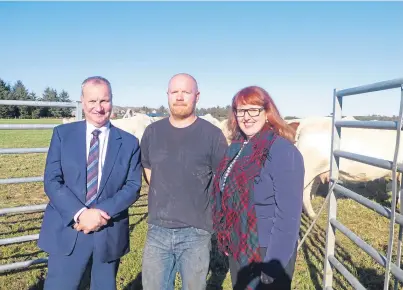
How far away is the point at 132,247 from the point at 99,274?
8.12 feet

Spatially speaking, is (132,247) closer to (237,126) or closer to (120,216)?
(120,216)

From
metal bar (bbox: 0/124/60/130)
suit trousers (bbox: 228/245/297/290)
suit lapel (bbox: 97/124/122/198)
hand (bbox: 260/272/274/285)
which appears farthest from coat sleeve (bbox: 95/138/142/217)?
metal bar (bbox: 0/124/60/130)

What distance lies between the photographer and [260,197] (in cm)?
224

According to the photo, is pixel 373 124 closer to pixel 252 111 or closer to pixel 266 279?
pixel 252 111

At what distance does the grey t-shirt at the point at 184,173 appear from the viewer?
2725 mm

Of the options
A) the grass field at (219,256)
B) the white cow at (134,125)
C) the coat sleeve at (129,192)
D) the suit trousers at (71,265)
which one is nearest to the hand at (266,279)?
the coat sleeve at (129,192)

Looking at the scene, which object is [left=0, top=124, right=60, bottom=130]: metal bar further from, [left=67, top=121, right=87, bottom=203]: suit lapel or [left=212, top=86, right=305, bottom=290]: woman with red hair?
[left=212, top=86, right=305, bottom=290]: woman with red hair

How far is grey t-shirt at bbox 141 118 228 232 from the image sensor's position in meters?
2.72

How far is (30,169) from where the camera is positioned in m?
11.9

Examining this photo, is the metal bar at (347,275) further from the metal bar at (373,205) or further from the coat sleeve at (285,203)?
the coat sleeve at (285,203)

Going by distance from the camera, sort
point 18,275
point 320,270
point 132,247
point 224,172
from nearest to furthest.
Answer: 1. point 224,172
2. point 18,275
3. point 320,270
4. point 132,247

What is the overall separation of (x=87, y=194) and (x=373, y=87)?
83.1 inches

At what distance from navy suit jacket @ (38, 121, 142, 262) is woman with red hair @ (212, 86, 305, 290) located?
729mm

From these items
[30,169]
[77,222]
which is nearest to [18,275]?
[77,222]
